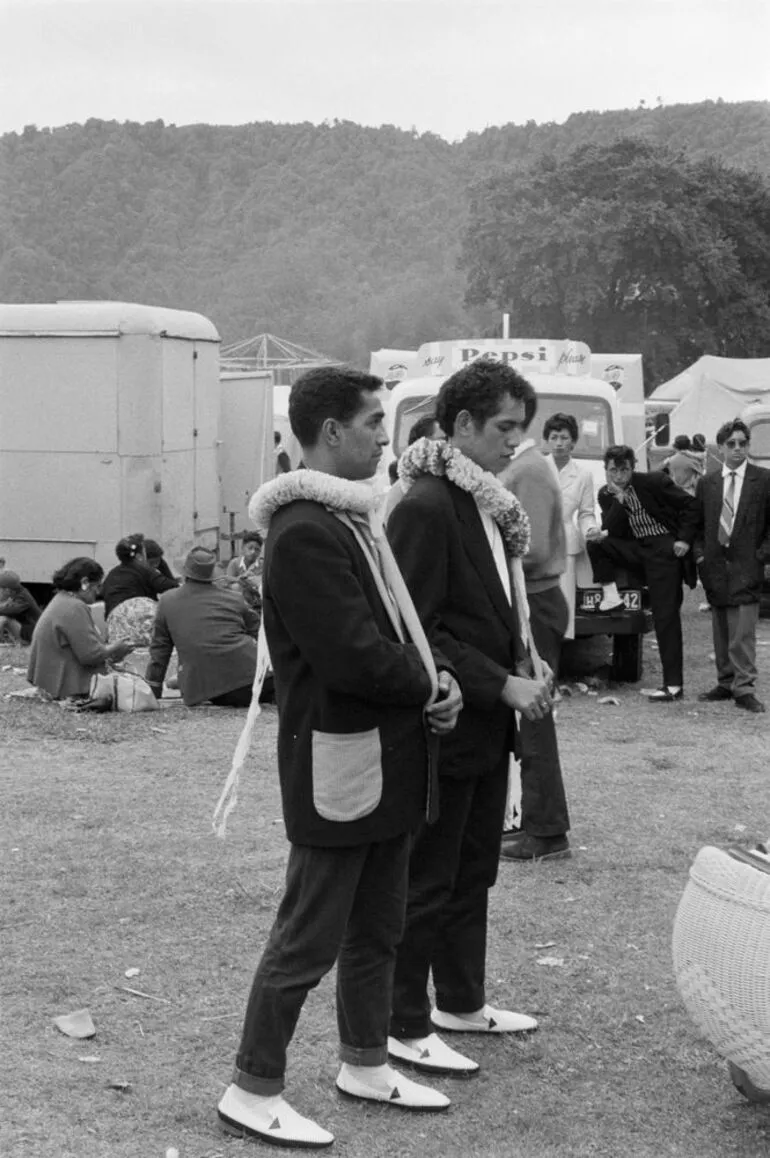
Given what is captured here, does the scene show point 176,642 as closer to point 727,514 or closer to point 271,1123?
point 727,514

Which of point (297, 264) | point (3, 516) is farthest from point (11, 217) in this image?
point (3, 516)

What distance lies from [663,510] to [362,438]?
23.4 ft

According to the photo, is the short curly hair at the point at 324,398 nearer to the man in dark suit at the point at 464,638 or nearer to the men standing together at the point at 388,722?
the men standing together at the point at 388,722

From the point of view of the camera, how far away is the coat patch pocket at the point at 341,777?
12.1ft

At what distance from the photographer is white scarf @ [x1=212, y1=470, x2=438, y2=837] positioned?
3.71 metres

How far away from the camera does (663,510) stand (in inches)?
419

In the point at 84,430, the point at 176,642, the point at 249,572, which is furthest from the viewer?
the point at 84,430

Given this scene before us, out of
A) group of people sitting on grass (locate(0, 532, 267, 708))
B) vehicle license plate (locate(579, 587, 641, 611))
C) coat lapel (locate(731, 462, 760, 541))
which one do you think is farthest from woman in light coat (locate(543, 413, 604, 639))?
group of people sitting on grass (locate(0, 532, 267, 708))

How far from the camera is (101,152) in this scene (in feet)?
352

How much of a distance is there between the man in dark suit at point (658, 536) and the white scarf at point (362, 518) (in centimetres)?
688

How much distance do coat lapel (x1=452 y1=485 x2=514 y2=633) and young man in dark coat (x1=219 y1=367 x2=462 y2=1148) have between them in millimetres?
418

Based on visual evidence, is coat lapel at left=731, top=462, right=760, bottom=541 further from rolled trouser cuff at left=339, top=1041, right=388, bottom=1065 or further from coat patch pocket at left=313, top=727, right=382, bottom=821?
coat patch pocket at left=313, top=727, right=382, bottom=821

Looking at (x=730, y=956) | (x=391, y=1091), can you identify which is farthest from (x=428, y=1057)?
(x=730, y=956)

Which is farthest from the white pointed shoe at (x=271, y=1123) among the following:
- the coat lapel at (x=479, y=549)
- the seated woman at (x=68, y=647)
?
the seated woman at (x=68, y=647)
